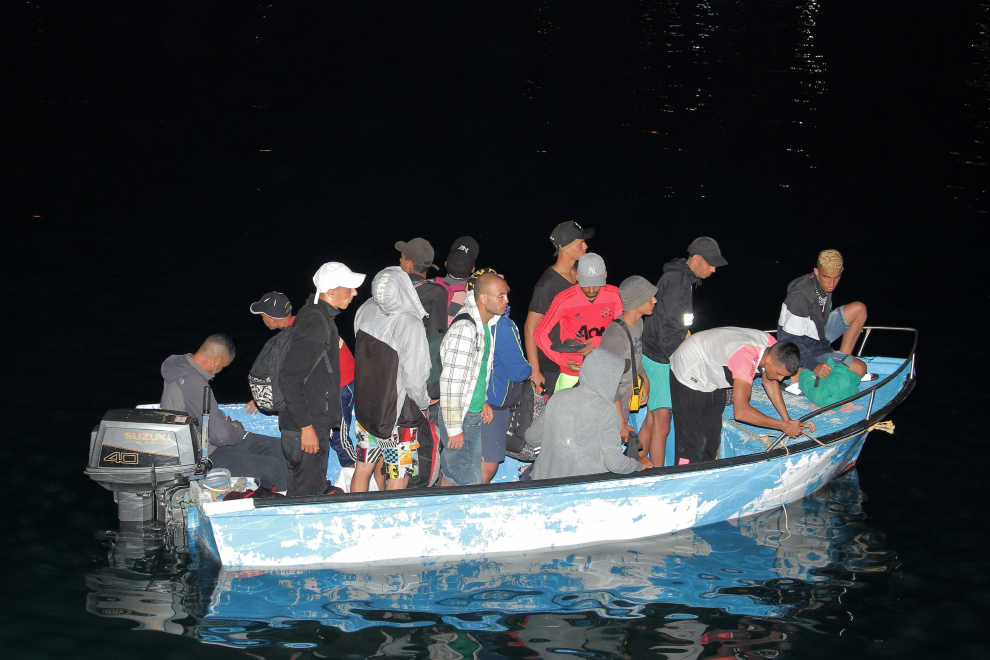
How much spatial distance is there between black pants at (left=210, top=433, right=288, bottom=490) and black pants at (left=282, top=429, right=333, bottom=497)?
0.66 meters

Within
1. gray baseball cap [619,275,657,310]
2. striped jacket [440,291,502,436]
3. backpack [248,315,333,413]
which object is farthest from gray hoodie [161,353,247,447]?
gray baseball cap [619,275,657,310]

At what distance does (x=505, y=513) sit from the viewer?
21.1 feet

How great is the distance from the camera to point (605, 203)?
61.4 feet

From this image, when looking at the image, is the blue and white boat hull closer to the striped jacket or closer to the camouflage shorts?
the camouflage shorts

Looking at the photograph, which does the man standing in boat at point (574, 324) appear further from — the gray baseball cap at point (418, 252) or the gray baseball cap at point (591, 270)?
the gray baseball cap at point (418, 252)

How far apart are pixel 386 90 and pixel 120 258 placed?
1494 centimetres

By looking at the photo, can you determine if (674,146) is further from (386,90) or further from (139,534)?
(139,534)

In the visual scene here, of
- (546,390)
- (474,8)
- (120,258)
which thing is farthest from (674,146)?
(474,8)

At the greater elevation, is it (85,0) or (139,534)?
(85,0)

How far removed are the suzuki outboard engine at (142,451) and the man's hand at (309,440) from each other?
31.5 inches

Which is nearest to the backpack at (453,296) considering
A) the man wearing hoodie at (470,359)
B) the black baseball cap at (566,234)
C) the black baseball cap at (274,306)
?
the man wearing hoodie at (470,359)

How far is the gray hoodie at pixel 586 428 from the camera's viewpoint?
5.81 meters

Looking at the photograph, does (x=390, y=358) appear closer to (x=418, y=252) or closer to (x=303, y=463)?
(x=303, y=463)

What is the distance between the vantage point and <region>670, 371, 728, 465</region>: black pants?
23.5 ft
